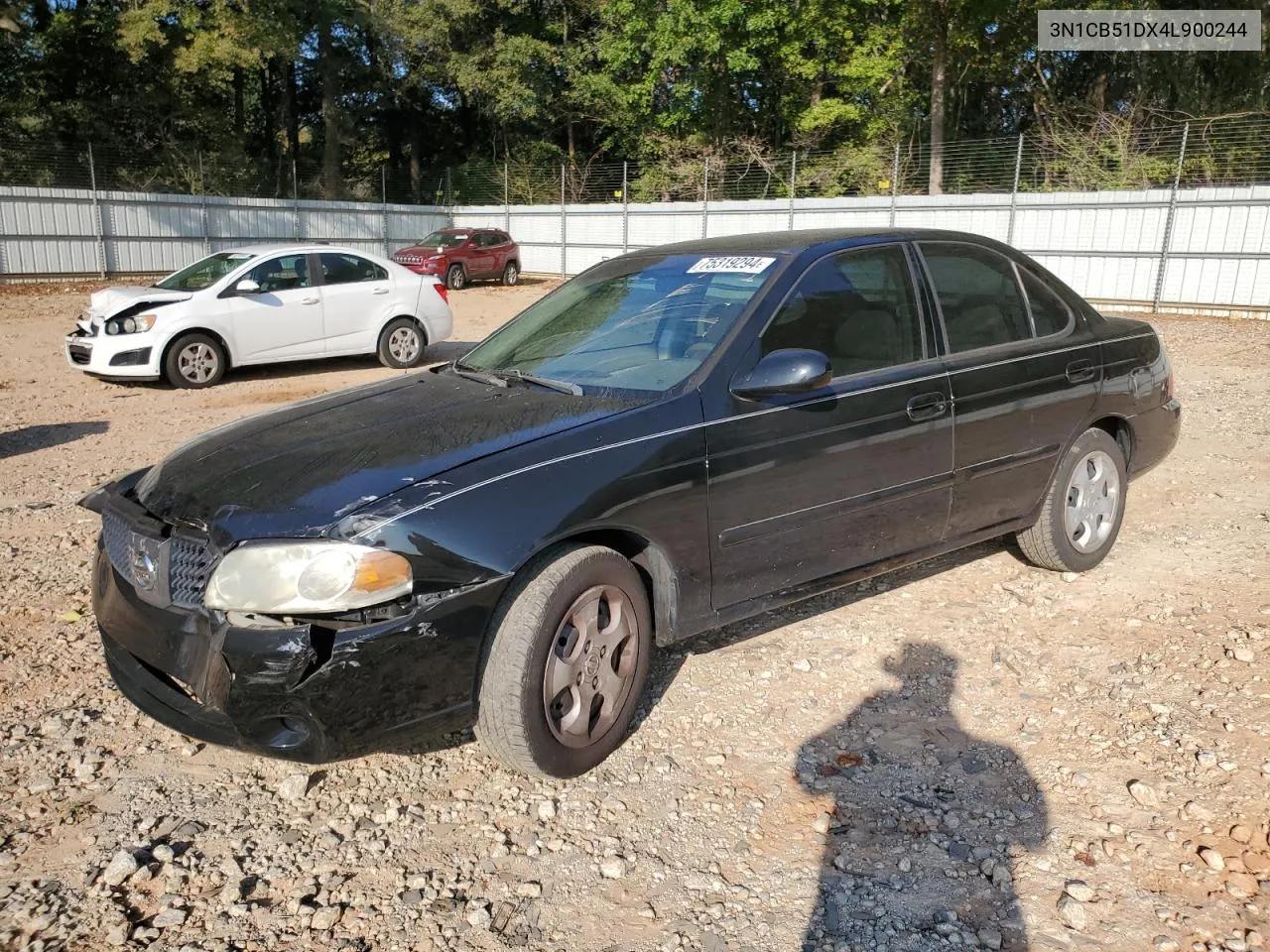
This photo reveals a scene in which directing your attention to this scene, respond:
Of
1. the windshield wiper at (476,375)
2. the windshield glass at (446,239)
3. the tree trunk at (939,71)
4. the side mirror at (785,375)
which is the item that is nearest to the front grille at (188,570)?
the windshield wiper at (476,375)

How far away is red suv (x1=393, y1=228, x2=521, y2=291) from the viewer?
81.5 feet

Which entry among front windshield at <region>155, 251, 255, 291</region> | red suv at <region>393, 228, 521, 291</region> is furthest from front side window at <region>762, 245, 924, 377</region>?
red suv at <region>393, 228, 521, 291</region>

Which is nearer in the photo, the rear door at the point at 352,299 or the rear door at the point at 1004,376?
the rear door at the point at 1004,376

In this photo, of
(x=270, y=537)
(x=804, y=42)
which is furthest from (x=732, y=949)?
(x=804, y=42)

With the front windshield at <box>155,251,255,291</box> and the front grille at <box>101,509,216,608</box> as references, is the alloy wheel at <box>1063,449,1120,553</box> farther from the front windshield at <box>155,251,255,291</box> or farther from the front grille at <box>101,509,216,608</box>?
the front windshield at <box>155,251,255,291</box>

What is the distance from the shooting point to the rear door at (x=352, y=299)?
1133cm

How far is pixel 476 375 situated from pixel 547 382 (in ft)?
1.49

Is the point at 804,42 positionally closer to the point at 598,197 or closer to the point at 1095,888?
the point at 598,197

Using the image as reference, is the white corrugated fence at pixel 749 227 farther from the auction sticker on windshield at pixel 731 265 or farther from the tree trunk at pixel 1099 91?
the auction sticker on windshield at pixel 731 265

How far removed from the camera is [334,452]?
3.07 metres

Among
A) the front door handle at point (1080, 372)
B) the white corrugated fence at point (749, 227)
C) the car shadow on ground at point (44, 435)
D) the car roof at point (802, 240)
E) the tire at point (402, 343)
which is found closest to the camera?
the car roof at point (802, 240)

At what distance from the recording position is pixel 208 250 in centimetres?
2447

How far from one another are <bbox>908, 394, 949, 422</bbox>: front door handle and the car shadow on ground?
22.2 feet

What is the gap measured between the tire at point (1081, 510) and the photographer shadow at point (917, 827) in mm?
1313
